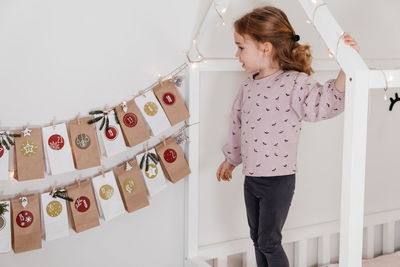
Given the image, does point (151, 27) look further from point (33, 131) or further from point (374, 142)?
point (374, 142)

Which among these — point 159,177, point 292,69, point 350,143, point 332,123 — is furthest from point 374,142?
point 350,143

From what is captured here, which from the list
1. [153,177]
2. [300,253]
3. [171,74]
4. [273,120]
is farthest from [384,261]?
[171,74]

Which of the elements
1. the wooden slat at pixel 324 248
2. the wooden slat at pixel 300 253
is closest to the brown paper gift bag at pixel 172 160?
the wooden slat at pixel 300 253

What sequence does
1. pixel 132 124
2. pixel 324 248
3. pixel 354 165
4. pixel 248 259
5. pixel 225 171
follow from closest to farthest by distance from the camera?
pixel 354 165, pixel 132 124, pixel 225 171, pixel 248 259, pixel 324 248

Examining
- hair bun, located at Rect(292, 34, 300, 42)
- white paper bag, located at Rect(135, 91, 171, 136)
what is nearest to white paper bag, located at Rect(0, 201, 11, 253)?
white paper bag, located at Rect(135, 91, 171, 136)

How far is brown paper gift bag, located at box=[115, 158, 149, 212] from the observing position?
1.55 m

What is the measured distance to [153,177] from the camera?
1.60 m

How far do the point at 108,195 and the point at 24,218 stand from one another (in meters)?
0.24

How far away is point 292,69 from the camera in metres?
1.52

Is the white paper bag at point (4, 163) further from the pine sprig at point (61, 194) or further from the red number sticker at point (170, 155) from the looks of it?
the red number sticker at point (170, 155)

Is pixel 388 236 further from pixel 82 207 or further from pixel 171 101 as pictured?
pixel 82 207

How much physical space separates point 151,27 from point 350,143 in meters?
0.81

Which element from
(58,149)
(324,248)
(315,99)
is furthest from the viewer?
(324,248)

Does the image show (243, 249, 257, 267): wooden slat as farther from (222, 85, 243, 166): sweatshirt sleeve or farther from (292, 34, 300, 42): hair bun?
(292, 34, 300, 42): hair bun
